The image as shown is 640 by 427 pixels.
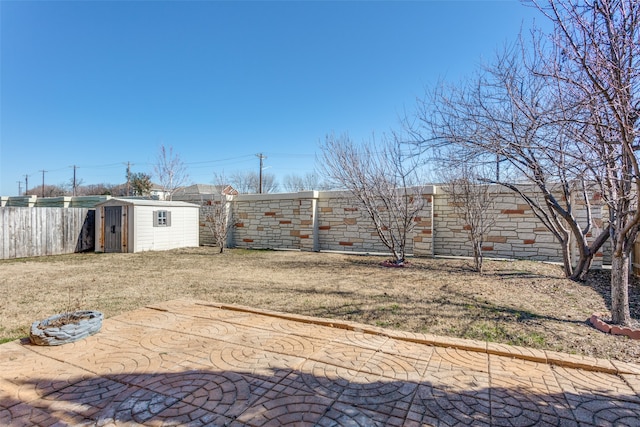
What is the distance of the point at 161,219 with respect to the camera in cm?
1191

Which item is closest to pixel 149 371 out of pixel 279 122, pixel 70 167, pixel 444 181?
pixel 444 181

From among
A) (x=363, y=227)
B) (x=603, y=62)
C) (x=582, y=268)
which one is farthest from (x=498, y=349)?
(x=363, y=227)

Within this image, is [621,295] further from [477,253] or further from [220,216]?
[220,216]

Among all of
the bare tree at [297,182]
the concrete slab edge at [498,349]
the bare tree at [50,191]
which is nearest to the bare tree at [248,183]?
the bare tree at [297,182]

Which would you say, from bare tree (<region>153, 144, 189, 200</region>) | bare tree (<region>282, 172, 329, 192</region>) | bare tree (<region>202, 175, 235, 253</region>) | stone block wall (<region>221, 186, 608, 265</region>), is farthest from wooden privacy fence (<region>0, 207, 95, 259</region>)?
bare tree (<region>282, 172, 329, 192</region>)

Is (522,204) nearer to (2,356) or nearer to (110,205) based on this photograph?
(2,356)

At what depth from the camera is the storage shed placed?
36.5 feet

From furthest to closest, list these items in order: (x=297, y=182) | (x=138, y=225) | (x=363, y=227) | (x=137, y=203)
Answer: (x=297, y=182)
(x=138, y=225)
(x=137, y=203)
(x=363, y=227)

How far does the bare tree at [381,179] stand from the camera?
27.2ft

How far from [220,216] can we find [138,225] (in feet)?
8.91

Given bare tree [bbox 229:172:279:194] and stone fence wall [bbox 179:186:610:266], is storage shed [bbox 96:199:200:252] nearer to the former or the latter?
stone fence wall [bbox 179:186:610:266]

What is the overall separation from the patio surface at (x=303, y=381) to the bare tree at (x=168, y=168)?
16.9m

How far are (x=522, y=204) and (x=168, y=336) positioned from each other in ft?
28.6

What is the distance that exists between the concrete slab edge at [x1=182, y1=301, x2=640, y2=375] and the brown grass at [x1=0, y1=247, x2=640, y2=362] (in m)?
0.20
